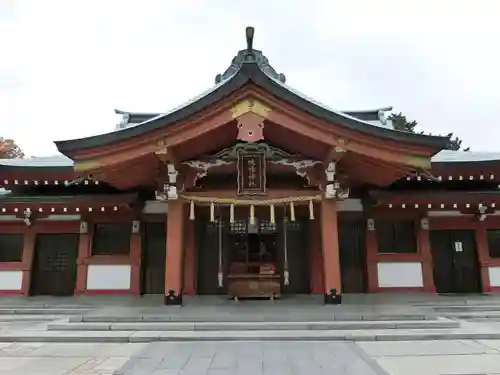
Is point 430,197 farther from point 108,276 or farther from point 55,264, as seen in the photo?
point 55,264

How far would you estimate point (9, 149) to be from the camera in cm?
3141

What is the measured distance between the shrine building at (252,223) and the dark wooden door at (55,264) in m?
0.03

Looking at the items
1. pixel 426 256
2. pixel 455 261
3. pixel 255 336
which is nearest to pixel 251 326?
pixel 255 336

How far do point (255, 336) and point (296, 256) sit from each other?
16.9 ft

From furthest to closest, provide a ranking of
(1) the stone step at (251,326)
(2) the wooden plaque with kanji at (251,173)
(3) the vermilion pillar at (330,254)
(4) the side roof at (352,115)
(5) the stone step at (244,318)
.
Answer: (4) the side roof at (352,115)
(2) the wooden plaque with kanji at (251,173)
(3) the vermilion pillar at (330,254)
(5) the stone step at (244,318)
(1) the stone step at (251,326)

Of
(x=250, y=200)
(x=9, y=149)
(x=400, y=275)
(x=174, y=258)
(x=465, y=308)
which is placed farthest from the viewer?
(x=9, y=149)

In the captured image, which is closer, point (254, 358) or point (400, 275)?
point (254, 358)

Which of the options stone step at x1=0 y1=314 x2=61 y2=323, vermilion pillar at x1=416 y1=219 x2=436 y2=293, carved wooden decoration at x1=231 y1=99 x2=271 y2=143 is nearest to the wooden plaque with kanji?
carved wooden decoration at x1=231 y1=99 x2=271 y2=143

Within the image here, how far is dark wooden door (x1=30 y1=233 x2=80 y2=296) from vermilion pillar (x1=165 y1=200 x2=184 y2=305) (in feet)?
14.3

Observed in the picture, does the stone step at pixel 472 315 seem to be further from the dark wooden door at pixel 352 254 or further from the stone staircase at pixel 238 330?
the dark wooden door at pixel 352 254

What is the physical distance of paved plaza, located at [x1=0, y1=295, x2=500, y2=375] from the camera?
15.6 feet

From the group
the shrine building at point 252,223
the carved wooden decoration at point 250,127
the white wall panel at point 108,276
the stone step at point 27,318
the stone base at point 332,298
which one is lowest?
the stone step at point 27,318

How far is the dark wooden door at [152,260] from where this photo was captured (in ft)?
36.8

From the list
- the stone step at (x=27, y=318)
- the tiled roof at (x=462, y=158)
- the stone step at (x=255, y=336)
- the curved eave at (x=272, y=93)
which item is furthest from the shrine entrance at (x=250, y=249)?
the tiled roof at (x=462, y=158)
